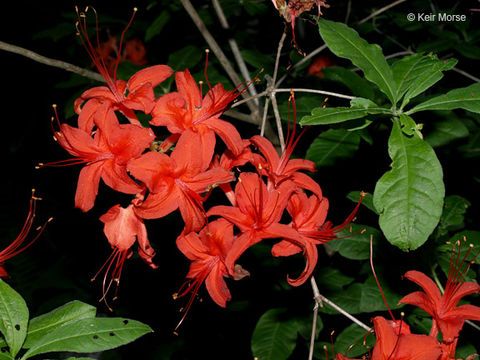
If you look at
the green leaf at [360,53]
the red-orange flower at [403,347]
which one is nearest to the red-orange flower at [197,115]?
the green leaf at [360,53]

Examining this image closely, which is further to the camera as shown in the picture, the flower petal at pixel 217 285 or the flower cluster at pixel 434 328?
the flower petal at pixel 217 285

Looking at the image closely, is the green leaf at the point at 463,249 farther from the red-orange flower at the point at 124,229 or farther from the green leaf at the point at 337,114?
the red-orange flower at the point at 124,229

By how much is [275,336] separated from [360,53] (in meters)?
1.41

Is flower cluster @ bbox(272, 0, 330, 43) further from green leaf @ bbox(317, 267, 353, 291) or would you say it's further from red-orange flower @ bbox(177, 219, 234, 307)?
green leaf @ bbox(317, 267, 353, 291)

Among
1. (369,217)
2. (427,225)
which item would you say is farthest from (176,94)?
(369,217)

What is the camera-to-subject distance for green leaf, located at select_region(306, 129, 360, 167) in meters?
2.15

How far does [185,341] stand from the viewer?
315cm

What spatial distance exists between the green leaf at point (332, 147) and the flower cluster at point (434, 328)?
68 centimetres

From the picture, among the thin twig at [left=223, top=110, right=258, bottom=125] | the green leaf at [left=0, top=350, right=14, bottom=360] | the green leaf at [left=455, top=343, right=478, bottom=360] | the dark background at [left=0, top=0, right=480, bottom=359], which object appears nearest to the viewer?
the green leaf at [left=0, top=350, right=14, bottom=360]

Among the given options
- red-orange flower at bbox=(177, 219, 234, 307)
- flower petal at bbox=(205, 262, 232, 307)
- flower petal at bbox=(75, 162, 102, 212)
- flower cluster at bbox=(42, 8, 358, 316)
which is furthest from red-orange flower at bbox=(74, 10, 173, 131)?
flower petal at bbox=(205, 262, 232, 307)

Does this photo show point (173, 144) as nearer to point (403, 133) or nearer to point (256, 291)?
point (403, 133)

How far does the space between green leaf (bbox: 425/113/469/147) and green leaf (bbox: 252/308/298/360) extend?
109 centimetres

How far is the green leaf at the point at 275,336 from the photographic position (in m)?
2.26

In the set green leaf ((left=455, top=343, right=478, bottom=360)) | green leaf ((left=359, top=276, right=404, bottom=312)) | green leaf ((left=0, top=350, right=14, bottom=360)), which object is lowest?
green leaf ((left=455, top=343, right=478, bottom=360))
